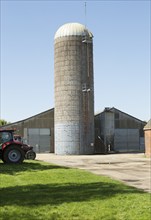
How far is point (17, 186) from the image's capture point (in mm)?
12398

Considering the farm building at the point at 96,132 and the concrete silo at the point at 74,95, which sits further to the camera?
the farm building at the point at 96,132

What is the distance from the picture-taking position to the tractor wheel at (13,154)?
22.6 m

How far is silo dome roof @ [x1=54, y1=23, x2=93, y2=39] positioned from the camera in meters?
50.0

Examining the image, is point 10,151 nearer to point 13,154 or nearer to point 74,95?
point 13,154

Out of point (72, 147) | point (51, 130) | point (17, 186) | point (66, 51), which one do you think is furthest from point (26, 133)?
point (17, 186)

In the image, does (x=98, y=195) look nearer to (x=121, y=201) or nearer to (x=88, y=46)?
(x=121, y=201)

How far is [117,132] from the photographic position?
5525 centimetres

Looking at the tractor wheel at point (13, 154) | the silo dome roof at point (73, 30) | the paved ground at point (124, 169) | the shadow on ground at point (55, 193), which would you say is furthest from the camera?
the silo dome roof at point (73, 30)

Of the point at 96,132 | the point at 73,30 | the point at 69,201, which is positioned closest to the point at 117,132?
the point at 96,132

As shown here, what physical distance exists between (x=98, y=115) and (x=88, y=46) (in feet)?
35.7

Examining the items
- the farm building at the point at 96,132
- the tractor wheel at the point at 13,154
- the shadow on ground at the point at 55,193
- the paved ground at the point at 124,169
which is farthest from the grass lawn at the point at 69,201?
the farm building at the point at 96,132

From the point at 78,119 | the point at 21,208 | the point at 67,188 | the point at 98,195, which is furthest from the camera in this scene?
the point at 78,119

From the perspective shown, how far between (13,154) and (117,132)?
3395cm

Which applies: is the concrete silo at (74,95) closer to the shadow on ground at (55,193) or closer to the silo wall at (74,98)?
the silo wall at (74,98)
